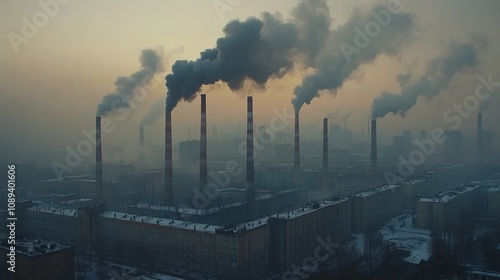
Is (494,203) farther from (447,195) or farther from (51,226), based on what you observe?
(51,226)

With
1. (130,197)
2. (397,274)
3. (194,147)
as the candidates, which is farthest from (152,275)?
(194,147)

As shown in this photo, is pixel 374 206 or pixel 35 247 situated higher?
pixel 35 247

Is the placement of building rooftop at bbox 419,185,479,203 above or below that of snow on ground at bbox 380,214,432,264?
above

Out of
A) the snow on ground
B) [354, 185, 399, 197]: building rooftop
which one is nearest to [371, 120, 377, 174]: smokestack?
[354, 185, 399, 197]: building rooftop

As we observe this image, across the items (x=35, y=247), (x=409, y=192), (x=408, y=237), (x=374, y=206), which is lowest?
(x=408, y=237)

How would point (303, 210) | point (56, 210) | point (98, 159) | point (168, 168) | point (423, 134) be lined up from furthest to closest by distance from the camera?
1. point (423, 134)
2. point (98, 159)
3. point (168, 168)
4. point (56, 210)
5. point (303, 210)

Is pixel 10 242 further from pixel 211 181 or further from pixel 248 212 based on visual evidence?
pixel 211 181

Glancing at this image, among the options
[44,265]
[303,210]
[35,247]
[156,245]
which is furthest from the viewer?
[303,210]

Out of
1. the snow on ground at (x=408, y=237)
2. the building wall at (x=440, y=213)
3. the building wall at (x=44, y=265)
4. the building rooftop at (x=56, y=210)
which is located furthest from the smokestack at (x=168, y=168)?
the building wall at (x=440, y=213)

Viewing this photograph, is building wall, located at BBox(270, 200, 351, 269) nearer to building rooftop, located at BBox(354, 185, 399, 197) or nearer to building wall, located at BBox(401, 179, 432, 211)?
building rooftop, located at BBox(354, 185, 399, 197)

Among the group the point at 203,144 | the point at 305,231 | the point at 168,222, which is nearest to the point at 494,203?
the point at 305,231

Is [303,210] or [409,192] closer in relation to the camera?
[303,210]
